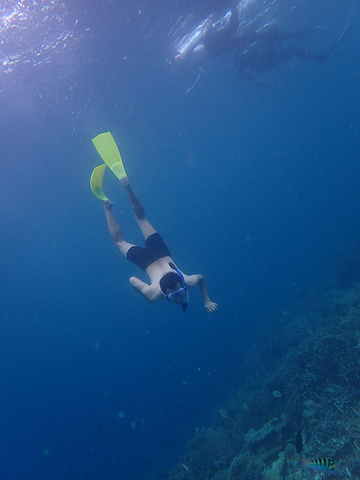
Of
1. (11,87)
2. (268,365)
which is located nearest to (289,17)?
(11,87)

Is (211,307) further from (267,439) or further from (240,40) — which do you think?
(240,40)

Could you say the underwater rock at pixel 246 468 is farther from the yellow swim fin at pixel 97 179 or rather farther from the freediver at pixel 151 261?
the yellow swim fin at pixel 97 179

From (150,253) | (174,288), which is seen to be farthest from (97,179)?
(174,288)

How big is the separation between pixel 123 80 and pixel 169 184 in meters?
39.2

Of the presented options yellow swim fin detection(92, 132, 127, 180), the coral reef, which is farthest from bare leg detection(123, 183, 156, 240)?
the coral reef

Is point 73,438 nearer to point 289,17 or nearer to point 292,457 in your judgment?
point 292,457

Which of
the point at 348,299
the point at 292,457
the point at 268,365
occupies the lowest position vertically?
the point at 268,365

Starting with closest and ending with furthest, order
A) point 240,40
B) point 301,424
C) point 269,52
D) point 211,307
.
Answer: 1. point 211,307
2. point 301,424
3. point 240,40
4. point 269,52

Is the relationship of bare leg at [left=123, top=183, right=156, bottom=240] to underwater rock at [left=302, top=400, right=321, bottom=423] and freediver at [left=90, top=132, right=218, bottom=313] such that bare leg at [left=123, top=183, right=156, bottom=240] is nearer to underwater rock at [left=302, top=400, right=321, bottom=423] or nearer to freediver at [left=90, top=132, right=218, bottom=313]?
freediver at [left=90, top=132, right=218, bottom=313]

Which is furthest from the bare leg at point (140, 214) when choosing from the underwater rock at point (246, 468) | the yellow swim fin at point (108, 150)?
the underwater rock at point (246, 468)

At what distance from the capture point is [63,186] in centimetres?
2941

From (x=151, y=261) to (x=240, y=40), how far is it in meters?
17.5

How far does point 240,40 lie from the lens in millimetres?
18422

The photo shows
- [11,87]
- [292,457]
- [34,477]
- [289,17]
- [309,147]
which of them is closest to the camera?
[292,457]
